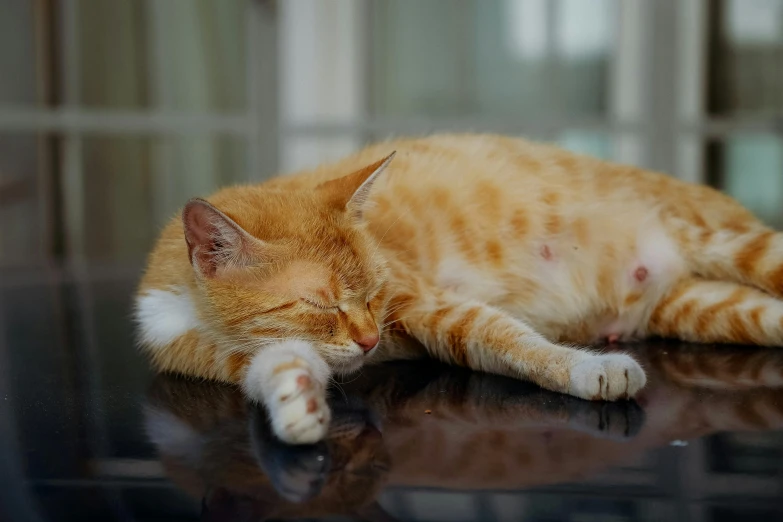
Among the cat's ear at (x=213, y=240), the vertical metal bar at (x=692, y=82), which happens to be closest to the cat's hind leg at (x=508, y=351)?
the cat's ear at (x=213, y=240)

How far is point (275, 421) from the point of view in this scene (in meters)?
1.19

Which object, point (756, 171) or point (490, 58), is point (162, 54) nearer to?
point (490, 58)

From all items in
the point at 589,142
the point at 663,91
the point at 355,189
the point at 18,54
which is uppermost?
the point at 18,54

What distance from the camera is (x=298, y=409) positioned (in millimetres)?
1182

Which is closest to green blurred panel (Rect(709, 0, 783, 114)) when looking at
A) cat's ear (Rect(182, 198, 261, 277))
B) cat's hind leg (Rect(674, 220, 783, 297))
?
cat's hind leg (Rect(674, 220, 783, 297))

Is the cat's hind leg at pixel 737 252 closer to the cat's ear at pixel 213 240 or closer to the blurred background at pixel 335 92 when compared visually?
the cat's ear at pixel 213 240

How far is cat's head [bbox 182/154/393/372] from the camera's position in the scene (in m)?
1.39

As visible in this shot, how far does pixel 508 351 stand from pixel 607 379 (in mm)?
217

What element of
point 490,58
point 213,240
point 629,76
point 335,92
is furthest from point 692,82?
point 213,240

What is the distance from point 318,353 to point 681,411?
0.63 metres

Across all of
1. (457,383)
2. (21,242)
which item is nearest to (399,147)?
(457,383)

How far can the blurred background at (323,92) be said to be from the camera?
4.55 meters

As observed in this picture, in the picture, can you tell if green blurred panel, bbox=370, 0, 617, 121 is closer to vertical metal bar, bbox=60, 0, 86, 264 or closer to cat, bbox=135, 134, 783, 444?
vertical metal bar, bbox=60, 0, 86, 264

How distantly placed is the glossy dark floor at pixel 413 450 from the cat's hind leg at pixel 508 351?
33 millimetres
